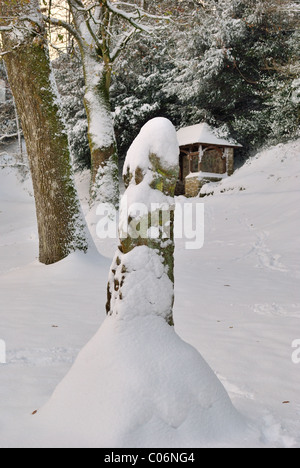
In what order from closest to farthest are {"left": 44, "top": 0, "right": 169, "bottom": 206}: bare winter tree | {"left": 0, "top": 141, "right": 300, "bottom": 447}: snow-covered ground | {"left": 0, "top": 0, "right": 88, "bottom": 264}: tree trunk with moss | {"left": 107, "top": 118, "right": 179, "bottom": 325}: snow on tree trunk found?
1. {"left": 107, "top": 118, "right": 179, "bottom": 325}: snow on tree trunk
2. {"left": 0, "top": 141, "right": 300, "bottom": 447}: snow-covered ground
3. {"left": 0, "top": 0, "right": 88, "bottom": 264}: tree trunk with moss
4. {"left": 44, "top": 0, "right": 169, "bottom": 206}: bare winter tree

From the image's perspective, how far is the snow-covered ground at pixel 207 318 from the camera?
9.38 ft

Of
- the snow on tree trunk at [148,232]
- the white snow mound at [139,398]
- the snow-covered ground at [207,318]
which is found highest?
the snow on tree trunk at [148,232]

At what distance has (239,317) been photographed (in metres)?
5.30

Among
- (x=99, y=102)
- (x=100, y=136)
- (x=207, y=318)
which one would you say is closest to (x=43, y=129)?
(x=207, y=318)

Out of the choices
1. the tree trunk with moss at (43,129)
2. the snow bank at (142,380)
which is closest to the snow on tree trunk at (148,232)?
the snow bank at (142,380)

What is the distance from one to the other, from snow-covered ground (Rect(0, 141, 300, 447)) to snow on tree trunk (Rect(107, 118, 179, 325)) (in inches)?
9.5

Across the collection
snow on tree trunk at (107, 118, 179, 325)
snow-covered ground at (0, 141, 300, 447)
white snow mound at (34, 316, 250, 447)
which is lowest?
snow-covered ground at (0, 141, 300, 447)

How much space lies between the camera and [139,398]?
2254mm

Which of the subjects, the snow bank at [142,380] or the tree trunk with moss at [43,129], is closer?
the snow bank at [142,380]

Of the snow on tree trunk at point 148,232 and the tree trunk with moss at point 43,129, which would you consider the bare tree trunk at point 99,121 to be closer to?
the tree trunk with moss at point 43,129

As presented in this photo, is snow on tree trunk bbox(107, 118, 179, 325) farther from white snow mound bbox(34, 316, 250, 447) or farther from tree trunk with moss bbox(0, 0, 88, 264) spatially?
→ tree trunk with moss bbox(0, 0, 88, 264)

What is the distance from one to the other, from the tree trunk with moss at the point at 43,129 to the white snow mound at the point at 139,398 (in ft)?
16.7

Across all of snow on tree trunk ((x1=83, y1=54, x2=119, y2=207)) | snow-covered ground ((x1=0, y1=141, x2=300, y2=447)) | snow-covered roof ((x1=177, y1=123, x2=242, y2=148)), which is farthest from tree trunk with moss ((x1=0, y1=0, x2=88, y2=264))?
snow-covered roof ((x1=177, y1=123, x2=242, y2=148))

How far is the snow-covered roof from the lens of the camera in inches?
917
